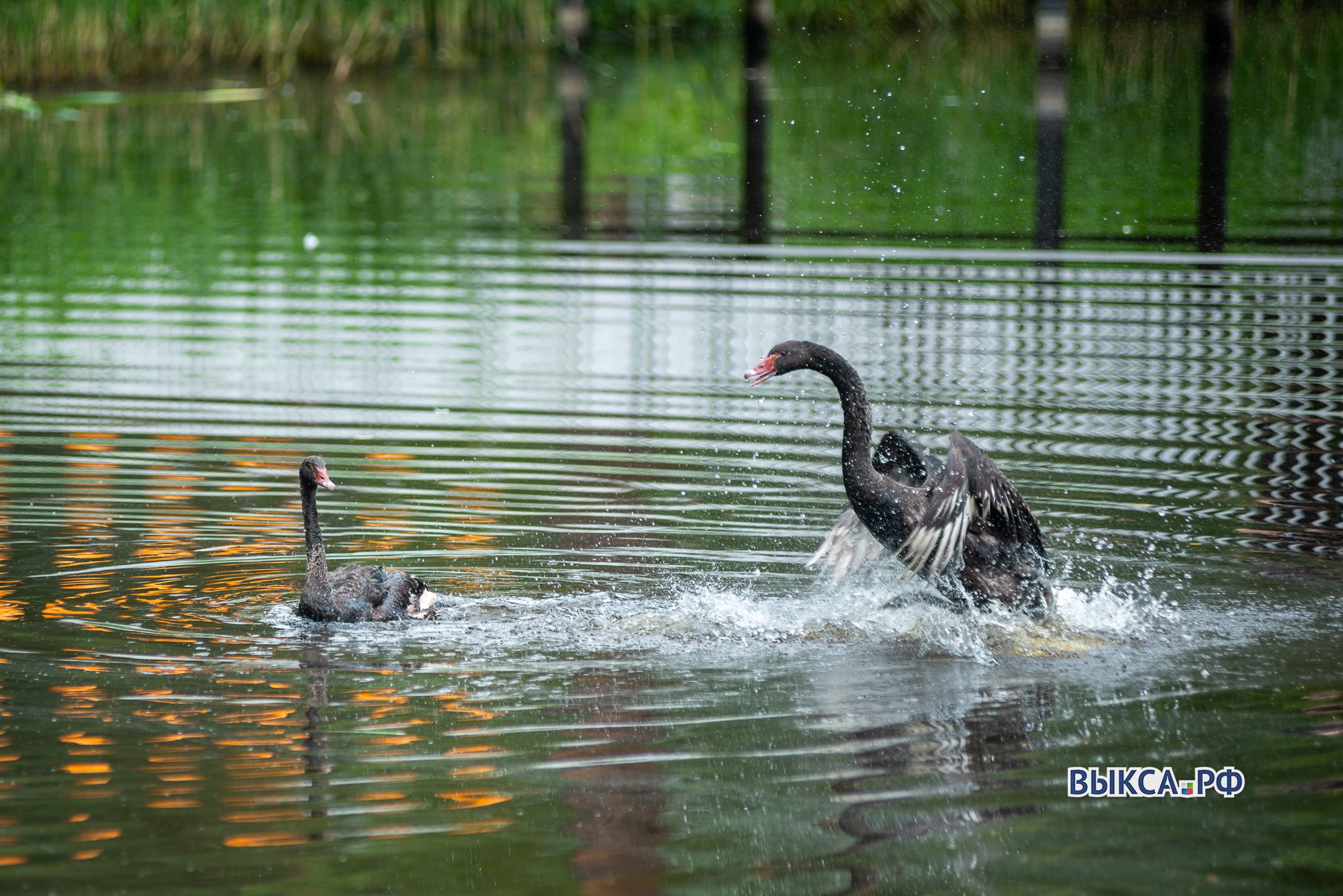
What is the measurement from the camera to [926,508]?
628 centimetres

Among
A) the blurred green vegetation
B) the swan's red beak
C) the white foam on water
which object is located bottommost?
the white foam on water

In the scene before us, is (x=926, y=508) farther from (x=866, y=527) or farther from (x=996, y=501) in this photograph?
(x=866, y=527)

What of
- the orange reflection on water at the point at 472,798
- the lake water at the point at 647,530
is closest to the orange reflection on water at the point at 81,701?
the lake water at the point at 647,530

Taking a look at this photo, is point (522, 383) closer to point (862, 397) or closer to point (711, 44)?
point (862, 397)

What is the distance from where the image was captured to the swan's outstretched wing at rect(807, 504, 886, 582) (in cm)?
696

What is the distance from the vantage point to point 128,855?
4430 mm

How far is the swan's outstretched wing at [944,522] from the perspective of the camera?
621 cm

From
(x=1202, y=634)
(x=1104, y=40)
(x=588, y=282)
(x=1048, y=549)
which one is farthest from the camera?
(x=1104, y=40)

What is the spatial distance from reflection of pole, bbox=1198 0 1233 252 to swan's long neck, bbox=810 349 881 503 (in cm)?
707

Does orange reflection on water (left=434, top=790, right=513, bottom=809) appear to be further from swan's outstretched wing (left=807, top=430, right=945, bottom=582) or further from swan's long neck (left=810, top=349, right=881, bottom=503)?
swan's outstretched wing (left=807, top=430, right=945, bottom=582)

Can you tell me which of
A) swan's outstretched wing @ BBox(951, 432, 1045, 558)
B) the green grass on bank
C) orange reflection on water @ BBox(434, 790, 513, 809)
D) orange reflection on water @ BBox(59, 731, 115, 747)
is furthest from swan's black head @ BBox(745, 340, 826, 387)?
the green grass on bank

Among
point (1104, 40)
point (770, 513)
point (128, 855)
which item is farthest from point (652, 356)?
point (1104, 40)

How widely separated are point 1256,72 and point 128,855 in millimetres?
20962

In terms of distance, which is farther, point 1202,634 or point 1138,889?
point 1202,634
